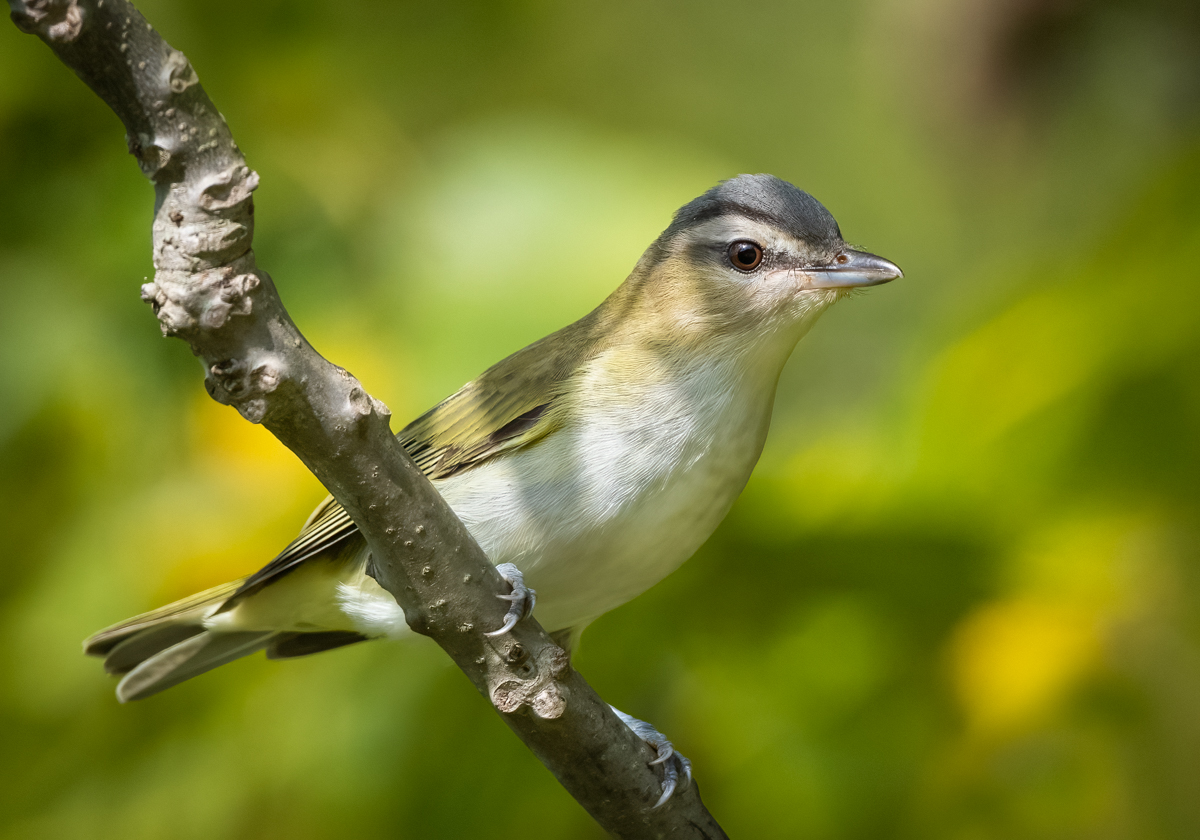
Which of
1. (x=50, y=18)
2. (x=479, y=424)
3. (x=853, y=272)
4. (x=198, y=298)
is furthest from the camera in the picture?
(x=479, y=424)

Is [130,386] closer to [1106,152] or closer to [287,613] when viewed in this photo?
[287,613]

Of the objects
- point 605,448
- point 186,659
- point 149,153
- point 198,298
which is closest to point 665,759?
point 605,448

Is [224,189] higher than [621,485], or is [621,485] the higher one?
[224,189]

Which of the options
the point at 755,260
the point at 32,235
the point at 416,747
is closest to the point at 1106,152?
the point at 755,260

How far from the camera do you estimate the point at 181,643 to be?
9.90ft

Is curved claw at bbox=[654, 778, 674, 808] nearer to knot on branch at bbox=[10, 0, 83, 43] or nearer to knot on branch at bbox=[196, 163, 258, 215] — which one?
knot on branch at bbox=[196, 163, 258, 215]

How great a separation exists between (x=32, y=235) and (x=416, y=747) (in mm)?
1919

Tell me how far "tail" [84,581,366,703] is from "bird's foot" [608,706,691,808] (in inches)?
31.8

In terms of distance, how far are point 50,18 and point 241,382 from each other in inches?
18.6

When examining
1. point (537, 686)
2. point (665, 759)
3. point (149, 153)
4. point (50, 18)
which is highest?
point (50, 18)

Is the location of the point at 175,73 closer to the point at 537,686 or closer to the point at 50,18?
the point at 50,18

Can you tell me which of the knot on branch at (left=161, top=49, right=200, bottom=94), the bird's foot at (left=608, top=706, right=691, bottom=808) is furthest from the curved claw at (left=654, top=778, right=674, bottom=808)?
the knot on branch at (left=161, top=49, right=200, bottom=94)

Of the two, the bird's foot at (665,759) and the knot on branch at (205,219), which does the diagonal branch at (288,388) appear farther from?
the bird's foot at (665,759)

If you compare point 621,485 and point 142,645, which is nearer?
point 621,485
